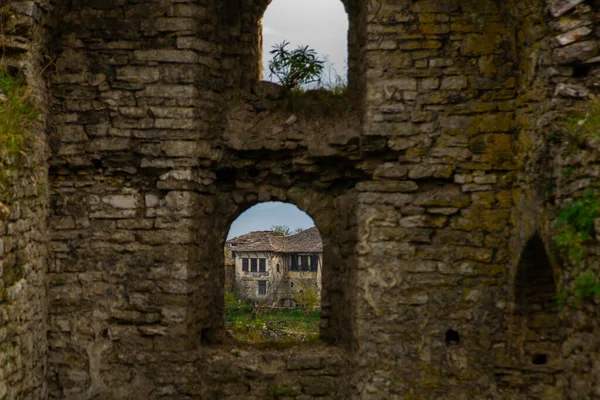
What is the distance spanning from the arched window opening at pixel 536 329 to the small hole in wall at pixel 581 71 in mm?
1862

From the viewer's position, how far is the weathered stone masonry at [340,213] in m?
6.23

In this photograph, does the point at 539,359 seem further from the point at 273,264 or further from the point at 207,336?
the point at 273,264

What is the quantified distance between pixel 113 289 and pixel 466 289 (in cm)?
332

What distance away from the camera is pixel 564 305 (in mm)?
4855

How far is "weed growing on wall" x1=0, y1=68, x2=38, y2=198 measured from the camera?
5133 millimetres

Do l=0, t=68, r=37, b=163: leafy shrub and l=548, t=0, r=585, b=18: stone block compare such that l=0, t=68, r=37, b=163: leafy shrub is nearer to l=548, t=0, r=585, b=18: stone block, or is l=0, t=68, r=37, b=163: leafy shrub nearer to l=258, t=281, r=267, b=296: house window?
l=548, t=0, r=585, b=18: stone block

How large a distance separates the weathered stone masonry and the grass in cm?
323

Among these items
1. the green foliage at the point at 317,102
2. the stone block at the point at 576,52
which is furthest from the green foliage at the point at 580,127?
the green foliage at the point at 317,102

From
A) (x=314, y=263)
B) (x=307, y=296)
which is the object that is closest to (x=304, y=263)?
(x=314, y=263)

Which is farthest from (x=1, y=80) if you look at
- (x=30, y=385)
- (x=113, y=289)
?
(x=30, y=385)

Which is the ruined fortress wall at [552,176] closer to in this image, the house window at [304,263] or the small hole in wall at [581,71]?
the small hole in wall at [581,71]

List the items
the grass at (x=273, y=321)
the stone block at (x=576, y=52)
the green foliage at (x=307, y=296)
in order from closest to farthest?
the stone block at (x=576, y=52) → the grass at (x=273, y=321) → the green foliage at (x=307, y=296)

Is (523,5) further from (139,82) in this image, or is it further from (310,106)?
(139,82)

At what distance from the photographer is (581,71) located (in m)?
5.21
